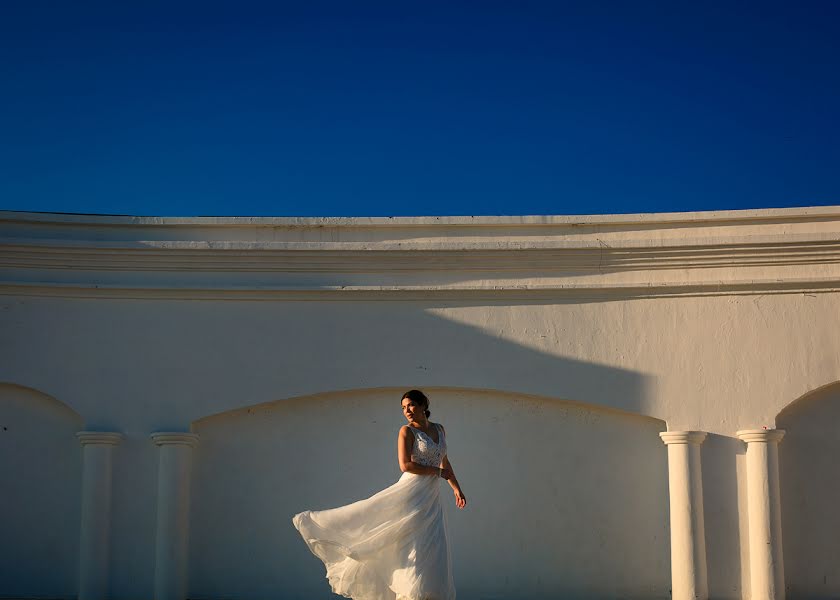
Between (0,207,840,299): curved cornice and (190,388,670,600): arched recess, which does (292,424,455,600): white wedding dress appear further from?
(0,207,840,299): curved cornice

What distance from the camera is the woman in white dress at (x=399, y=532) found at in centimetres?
845

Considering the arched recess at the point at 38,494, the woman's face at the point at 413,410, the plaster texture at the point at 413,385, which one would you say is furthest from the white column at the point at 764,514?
the arched recess at the point at 38,494

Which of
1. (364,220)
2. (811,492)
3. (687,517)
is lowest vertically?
(687,517)

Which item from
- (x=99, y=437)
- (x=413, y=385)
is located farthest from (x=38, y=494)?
(x=413, y=385)

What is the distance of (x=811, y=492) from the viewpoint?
33.0 feet

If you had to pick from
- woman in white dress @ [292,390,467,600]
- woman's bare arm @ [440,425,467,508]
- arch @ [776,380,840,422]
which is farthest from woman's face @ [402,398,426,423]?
arch @ [776,380,840,422]

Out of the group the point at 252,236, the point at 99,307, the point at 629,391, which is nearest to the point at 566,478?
the point at 629,391

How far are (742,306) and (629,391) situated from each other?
125 cm

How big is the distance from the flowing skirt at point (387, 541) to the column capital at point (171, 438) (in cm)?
194

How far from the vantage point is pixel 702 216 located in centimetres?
1046

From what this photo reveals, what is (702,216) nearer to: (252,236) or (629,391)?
(629,391)

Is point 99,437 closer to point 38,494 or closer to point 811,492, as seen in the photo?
point 38,494

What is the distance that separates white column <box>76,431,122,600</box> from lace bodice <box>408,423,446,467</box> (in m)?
3.05

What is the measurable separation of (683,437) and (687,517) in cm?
68
